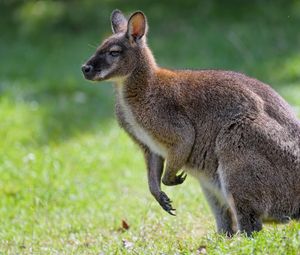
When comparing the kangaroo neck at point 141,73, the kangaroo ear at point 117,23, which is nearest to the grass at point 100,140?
the kangaroo neck at point 141,73

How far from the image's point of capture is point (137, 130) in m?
6.50

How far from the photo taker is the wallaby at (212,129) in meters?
5.85

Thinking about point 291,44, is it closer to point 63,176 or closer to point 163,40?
point 163,40

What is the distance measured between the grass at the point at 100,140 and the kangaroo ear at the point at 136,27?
1.58m

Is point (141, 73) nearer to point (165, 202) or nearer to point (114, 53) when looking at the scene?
point (114, 53)

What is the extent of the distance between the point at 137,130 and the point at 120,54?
2.08 feet

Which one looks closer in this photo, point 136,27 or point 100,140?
point 136,27

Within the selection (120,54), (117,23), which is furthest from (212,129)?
(117,23)

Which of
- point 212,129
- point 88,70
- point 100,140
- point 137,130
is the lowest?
point 100,140

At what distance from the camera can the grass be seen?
21.9 ft

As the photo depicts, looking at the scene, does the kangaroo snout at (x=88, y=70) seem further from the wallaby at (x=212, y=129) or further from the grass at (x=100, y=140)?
the grass at (x=100, y=140)

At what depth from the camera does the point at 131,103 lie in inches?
258

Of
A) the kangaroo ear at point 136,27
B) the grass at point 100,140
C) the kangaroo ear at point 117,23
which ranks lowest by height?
the grass at point 100,140

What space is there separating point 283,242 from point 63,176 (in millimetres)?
4677
